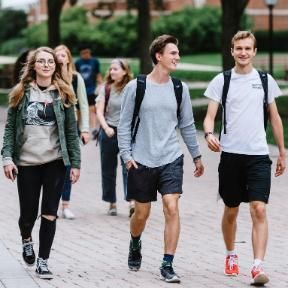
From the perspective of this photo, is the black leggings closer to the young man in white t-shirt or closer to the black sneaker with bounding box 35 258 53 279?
the black sneaker with bounding box 35 258 53 279

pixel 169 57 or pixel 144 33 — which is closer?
pixel 169 57

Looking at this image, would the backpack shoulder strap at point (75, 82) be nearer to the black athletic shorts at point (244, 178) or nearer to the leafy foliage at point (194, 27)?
the black athletic shorts at point (244, 178)

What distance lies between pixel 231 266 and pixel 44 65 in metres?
2.05

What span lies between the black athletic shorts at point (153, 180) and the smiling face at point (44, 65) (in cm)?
93

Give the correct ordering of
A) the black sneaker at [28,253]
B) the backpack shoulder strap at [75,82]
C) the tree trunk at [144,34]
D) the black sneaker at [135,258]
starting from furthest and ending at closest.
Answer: the tree trunk at [144,34]
the backpack shoulder strap at [75,82]
the black sneaker at [135,258]
the black sneaker at [28,253]

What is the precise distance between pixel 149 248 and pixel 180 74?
36077mm

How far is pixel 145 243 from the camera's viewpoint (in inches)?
403

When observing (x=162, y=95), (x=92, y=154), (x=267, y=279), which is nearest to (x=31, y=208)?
(x=162, y=95)

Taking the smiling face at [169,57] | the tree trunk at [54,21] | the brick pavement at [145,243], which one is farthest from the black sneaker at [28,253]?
the tree trunk at [54,21]

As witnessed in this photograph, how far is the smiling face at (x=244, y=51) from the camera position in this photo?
8.27m

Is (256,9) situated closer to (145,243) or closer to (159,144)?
(145,243)

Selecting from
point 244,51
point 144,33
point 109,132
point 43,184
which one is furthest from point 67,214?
point 144,33

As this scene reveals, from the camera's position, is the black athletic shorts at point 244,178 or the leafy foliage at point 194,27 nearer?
the black athletic shorts at point 244,178

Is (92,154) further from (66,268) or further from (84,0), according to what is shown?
(84,0)
